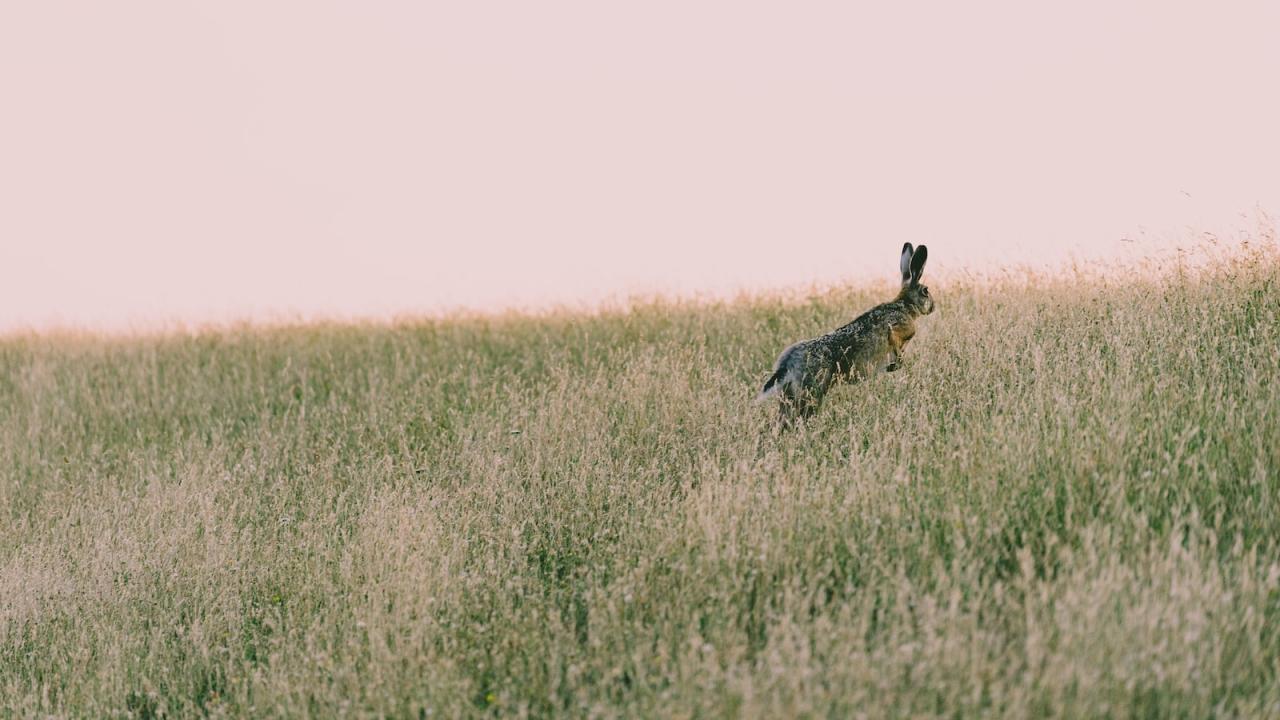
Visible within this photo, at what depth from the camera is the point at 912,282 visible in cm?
806

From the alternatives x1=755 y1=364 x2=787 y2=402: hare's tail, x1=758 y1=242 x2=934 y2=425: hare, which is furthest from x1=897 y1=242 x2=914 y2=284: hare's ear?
x1=755 y1=364 x2=787 y2=402: hare's tail

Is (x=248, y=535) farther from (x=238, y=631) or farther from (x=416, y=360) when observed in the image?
(x=416, y=360)

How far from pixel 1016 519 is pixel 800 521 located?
Result: 1.02m

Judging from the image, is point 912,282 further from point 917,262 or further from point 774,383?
point 774,383

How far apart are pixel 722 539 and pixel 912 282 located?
353 cm

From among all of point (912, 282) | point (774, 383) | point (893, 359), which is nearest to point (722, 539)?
point (774, 383)

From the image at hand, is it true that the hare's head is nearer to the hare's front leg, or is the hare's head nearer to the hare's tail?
the hare's front leg

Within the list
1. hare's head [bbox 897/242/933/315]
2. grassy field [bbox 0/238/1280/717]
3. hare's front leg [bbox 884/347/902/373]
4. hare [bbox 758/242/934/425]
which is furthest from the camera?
hare's head [bbox 897/242/933/315]

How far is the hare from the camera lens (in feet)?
23.6

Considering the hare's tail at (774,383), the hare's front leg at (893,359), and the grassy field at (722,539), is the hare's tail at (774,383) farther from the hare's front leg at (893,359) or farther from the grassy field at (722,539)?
the hare's front leg at (893,359)

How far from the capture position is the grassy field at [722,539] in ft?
12.9

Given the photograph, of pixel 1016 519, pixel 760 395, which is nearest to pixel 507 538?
pixel 760 395

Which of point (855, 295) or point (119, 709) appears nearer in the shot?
point (119, 709)

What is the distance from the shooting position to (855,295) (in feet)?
36.3
